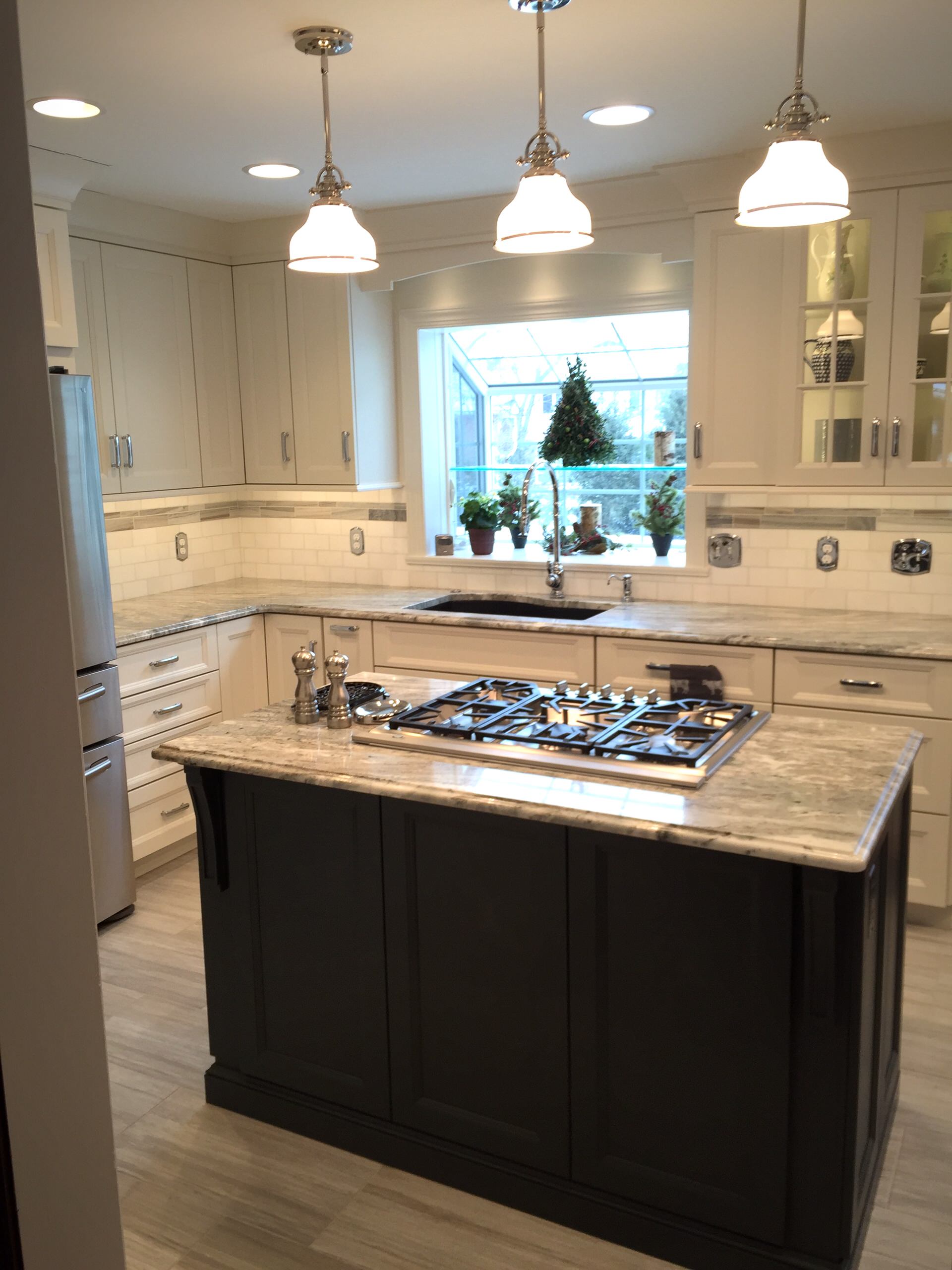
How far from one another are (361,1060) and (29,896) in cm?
201

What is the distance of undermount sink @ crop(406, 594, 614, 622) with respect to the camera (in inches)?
174

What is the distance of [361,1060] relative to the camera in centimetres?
244

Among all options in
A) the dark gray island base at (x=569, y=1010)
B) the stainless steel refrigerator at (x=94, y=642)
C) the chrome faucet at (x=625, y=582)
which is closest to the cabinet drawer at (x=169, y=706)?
the stainless steel refrigerator at (x=94, y=642)

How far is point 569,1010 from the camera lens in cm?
215

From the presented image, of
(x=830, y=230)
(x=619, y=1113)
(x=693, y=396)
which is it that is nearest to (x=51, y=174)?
(x=693, y=396)

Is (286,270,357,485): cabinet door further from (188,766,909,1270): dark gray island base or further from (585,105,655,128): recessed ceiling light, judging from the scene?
(188,766,909,1270): dark gray island base

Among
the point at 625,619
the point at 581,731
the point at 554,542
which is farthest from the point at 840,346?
the point at 581,731

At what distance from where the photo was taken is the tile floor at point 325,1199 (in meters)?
2.17

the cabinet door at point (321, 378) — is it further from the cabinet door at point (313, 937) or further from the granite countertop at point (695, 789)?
the cabinet door at point (313, 937)

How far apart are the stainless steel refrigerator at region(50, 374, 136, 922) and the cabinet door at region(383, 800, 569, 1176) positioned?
1427 mm

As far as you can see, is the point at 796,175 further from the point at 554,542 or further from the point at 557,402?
the point at 557,402

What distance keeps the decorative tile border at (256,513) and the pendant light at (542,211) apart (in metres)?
2.84

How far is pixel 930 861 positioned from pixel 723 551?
1.43m

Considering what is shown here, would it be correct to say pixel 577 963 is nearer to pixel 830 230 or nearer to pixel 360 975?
pixel 360 975
